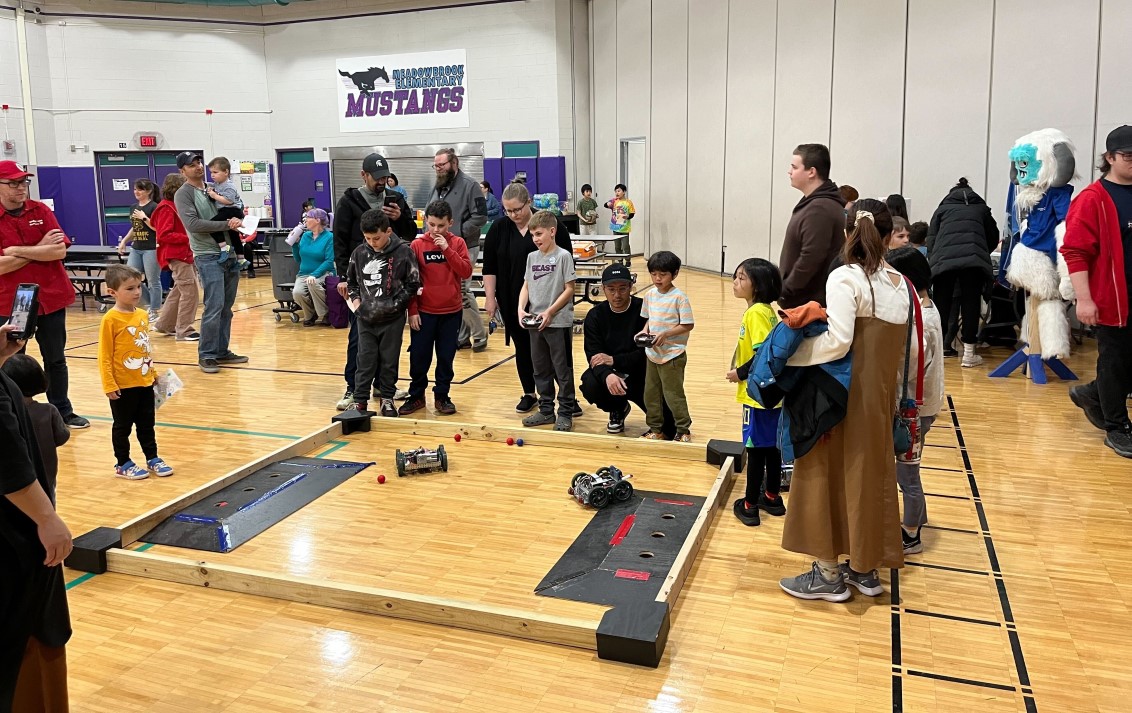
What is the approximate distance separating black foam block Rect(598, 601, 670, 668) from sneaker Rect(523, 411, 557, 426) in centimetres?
262

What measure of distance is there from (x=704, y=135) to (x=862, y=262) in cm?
1073

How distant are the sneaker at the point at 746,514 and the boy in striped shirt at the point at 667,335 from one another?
94cm

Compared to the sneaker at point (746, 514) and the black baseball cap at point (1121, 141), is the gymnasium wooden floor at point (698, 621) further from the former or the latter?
the black baseball cap at point (1121, 141)

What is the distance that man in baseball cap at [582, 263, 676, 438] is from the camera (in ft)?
16.0

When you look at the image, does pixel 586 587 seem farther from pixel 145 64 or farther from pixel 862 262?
pixel 145 64

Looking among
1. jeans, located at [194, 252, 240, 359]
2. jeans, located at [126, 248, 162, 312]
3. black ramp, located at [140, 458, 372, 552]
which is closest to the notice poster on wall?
jeans, located at [126, 248, 162, 312]

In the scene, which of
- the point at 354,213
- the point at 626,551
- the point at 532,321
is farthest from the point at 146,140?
the point at 626,551

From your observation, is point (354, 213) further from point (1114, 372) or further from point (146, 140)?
point (146, 140)

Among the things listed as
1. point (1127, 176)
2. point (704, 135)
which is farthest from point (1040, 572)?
point (704, 135)

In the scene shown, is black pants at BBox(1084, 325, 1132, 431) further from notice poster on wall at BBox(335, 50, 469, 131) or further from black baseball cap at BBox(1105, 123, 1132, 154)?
notice poster on wall at BBox(335, 50, 469, 131)

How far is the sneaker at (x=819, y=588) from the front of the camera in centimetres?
305

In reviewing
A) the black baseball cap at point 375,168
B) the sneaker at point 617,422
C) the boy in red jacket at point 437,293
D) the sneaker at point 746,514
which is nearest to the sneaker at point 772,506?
the sneaker at point 746,514

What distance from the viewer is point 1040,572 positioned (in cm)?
325

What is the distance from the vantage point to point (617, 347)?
4.95 meters
